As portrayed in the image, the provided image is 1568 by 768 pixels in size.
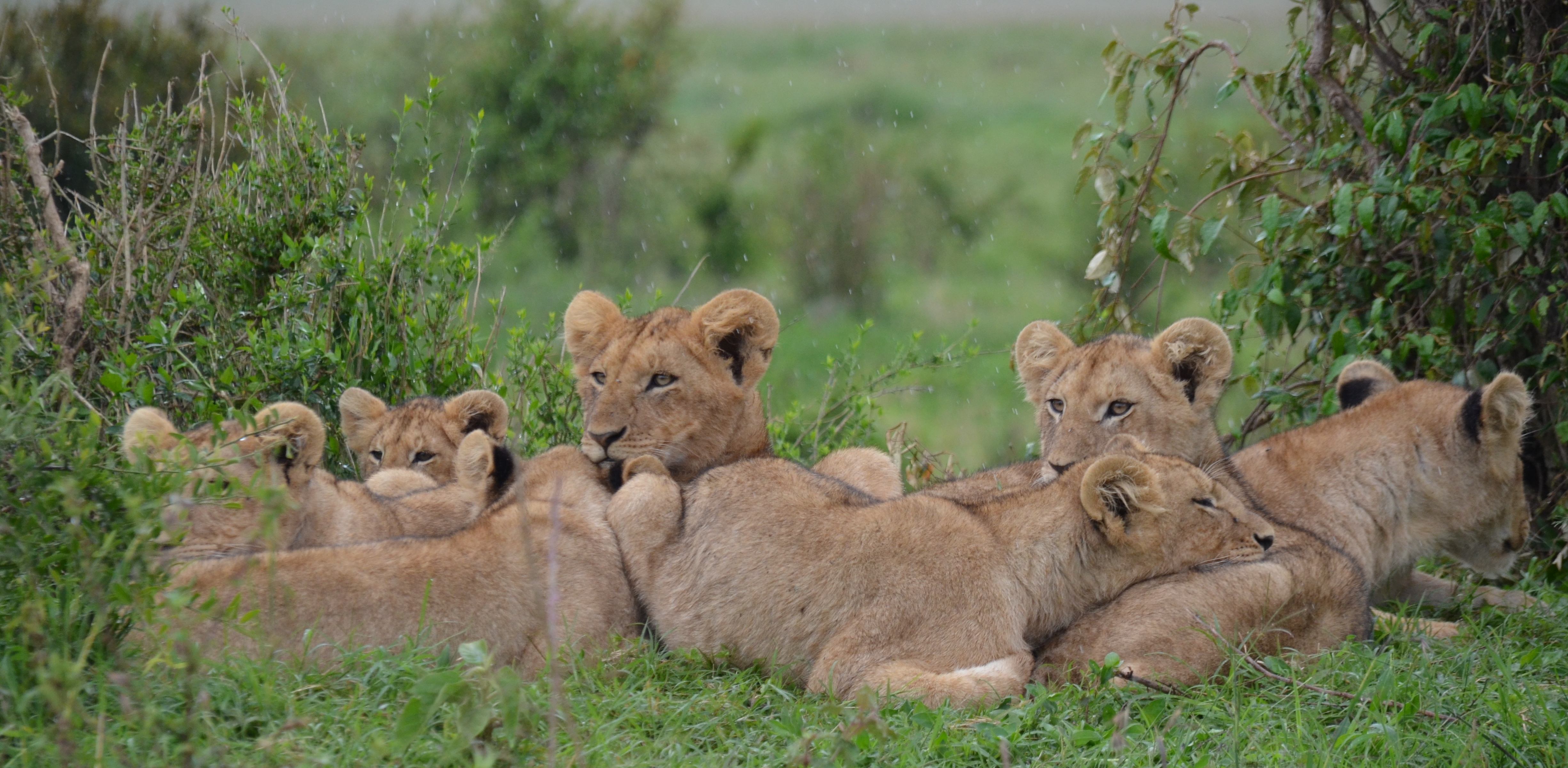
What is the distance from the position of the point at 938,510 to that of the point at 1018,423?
12086 millimetres

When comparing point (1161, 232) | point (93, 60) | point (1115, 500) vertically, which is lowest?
point (1115, 500)

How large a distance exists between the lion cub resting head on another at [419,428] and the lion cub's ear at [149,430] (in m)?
0.96

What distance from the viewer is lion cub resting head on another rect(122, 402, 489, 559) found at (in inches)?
144

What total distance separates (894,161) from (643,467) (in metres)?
18.2

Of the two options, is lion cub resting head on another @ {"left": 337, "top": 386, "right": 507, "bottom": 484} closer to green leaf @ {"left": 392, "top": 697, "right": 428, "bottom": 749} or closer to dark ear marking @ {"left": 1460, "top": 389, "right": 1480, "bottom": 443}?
green leaf @ {"left": 392, "top": 697, "right": 428, "bottom": 749}

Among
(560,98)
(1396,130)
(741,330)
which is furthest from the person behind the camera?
(560,98)

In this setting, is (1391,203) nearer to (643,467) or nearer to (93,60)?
→ (643,467)

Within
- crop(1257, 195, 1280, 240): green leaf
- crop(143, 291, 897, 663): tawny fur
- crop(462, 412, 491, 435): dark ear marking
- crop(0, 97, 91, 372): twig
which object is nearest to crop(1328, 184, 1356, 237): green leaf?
crop(1257, 195, 1280, 240): green leaf

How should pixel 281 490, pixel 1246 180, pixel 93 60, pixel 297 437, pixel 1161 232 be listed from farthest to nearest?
pixel 93 60, pixel 1246 180, pixel 1161 232, pixel 297 437, pixel 281 490

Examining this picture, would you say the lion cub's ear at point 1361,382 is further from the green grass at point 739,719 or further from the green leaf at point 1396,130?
the green grass at point 739,719

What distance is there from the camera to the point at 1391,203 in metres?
5.29

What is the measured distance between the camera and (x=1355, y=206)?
5.82 meters

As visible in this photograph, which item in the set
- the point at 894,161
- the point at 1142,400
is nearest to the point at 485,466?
the point at 1142,400

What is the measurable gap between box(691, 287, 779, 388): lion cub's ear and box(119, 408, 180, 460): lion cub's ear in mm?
1850
